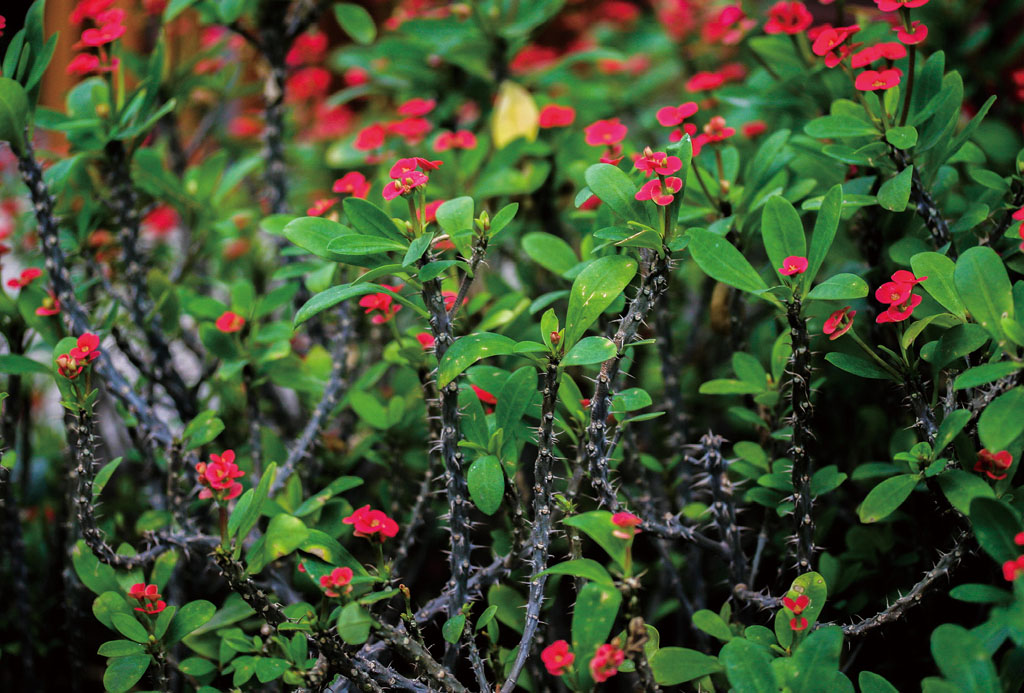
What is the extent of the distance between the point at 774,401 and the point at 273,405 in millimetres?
1314

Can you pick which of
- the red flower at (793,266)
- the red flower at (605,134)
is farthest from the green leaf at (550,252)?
the red flower at (793,266)

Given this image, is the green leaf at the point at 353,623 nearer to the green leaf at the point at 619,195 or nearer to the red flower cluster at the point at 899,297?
the green leaf at the point at 619,195

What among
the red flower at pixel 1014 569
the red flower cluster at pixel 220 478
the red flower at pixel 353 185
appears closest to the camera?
the red flower at pixel 1014 569

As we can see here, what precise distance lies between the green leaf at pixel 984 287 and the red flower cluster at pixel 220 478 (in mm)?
1042

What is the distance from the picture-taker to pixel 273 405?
6.58 feet

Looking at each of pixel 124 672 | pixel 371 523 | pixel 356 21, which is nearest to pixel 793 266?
pixel 371 523

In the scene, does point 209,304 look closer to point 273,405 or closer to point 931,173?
point 273,405

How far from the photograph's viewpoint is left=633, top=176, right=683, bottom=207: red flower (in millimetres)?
1009

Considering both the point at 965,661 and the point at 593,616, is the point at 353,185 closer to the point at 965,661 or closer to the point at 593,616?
the point at 593,616

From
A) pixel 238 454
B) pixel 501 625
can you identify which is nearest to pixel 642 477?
pixel 501 625

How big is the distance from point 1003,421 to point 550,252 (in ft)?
2.48

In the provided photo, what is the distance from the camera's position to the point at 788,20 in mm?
1563

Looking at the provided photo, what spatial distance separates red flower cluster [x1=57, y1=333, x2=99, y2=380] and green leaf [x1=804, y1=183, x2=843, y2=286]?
3.46ft

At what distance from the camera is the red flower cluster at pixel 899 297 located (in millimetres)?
1007
